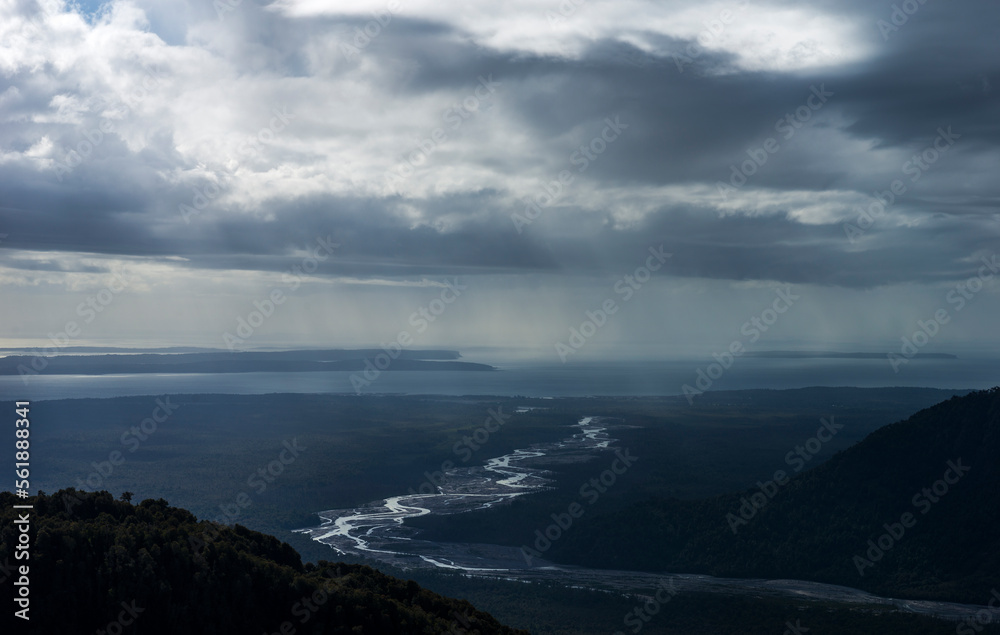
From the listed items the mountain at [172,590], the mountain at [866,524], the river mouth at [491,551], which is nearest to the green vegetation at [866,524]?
the mountain at [866,524]

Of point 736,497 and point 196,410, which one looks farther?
point 196,410

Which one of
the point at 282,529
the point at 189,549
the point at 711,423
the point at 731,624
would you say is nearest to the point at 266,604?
the point at 189,549

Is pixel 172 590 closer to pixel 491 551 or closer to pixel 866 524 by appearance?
pixel 491 551

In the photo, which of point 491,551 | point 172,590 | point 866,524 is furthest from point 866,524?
point 172,590

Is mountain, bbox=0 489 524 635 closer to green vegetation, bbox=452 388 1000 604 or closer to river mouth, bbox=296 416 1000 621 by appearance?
river mouth, bbox=296 416 1000 621

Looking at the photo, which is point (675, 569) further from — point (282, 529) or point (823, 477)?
point (282, 529)

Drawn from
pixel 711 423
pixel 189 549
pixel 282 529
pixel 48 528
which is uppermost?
pixel 48 528
